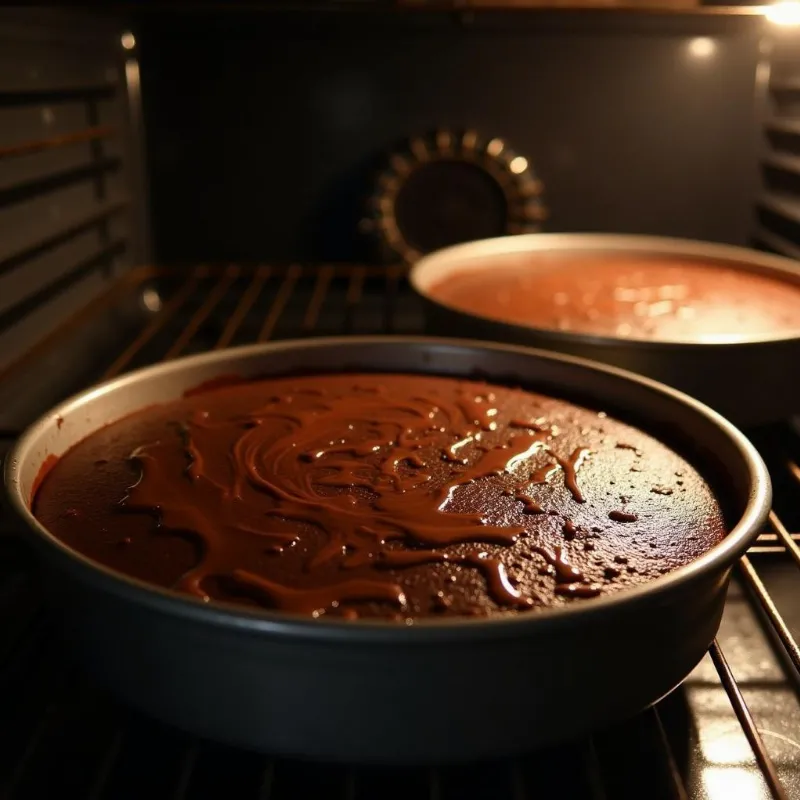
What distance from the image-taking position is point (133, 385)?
1.20 meters

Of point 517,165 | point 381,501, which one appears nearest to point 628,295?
point 517,165

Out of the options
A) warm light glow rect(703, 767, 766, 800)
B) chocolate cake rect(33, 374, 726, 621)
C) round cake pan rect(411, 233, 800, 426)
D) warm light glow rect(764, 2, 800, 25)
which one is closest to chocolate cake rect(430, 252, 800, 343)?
round cake pan rect(411, 233, 800, 426)

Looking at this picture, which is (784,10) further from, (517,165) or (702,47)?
(517,165)

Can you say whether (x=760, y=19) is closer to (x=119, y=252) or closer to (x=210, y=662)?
(x=119, y=252)

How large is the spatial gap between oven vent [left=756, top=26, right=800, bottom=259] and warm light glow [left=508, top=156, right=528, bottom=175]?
1.56 feet

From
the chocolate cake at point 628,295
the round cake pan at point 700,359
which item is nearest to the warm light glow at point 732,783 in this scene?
the round cake pan at point 700,359

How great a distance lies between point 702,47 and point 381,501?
4.43 feet

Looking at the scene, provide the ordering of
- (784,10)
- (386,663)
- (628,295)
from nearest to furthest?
(386,663), (784,10), (628,295)

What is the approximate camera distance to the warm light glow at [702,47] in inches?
74.7

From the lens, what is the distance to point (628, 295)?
1.67 m

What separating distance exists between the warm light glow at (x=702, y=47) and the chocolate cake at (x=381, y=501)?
986mm

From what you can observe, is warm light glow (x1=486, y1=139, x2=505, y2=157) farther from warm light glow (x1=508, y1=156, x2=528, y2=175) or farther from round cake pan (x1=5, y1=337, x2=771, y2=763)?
round cake pan (x1=5, y1=337, x2=771, y2=763)

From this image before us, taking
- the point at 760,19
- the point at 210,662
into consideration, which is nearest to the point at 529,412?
the point at 210,662

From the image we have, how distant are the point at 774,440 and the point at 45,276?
3.67 feet
